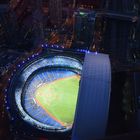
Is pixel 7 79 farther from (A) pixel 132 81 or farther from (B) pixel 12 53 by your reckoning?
(A) pixel 132 81

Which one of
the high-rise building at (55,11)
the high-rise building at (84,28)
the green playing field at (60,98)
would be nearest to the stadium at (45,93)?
the green playing field at (60,98)

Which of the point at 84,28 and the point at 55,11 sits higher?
the point at 84,28

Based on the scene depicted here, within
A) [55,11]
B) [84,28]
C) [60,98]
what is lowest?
[60,98]

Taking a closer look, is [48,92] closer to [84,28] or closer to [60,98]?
[60,98]

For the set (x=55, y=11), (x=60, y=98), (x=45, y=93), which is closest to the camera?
(x=60, y=98)

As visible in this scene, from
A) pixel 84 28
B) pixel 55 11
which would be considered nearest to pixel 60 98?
pixel 84 28

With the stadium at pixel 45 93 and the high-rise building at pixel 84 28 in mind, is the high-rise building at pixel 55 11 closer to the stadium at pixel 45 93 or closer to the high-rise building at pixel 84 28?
the high-rise building at pixel 84 28

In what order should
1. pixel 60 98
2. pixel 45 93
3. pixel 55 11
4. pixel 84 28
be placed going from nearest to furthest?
pixel 60 98 → pixel 45 93 → pixel 84 28 → pixel 55 11

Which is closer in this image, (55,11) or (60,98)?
(60,98)
